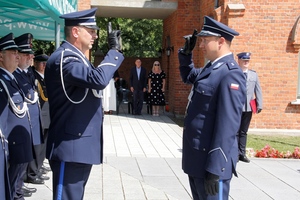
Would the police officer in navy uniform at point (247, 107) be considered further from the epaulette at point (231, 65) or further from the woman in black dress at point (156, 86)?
the woman in black dress at point (156, 86)

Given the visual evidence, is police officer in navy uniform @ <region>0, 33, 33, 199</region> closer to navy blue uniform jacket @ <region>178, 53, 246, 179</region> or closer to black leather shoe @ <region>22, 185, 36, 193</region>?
black leather shoe @ <region>22, 185, 36, 193</region>

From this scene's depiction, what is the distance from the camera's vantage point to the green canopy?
6400mm

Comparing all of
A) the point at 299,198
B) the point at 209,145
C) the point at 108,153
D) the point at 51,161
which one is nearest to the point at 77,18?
the point at 51,161

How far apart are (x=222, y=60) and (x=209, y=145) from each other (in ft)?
2.34

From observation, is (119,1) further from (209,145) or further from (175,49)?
(209,145)

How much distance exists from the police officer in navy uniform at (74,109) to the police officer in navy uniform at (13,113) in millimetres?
926

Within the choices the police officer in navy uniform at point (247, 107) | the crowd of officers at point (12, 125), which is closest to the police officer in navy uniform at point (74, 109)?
the crowd of officers at point (12, 125)

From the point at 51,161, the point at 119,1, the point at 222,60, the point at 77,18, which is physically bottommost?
the point at 51,161

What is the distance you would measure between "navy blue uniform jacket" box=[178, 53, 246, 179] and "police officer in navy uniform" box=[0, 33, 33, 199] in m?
1.78

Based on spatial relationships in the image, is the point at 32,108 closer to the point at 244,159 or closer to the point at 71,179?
the point at 71,179

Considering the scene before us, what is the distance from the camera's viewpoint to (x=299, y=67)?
13.1 metres

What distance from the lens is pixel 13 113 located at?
4.58 meters

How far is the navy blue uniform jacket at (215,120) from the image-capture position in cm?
355

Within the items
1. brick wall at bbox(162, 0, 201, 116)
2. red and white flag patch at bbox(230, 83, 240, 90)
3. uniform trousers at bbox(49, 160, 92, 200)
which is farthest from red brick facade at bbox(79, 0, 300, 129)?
uniform trousers at bbox(49, 160, 92, 200)
